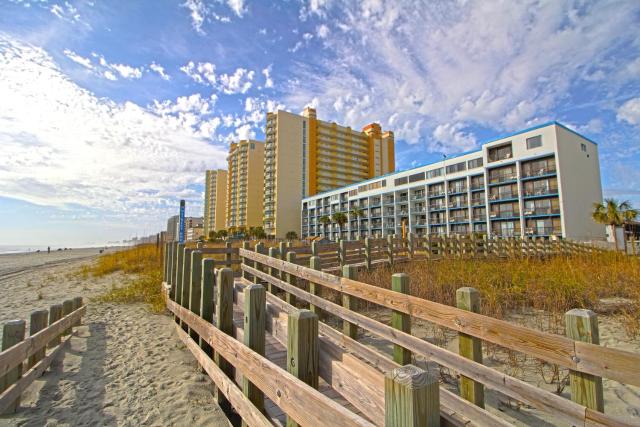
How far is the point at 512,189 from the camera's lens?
35719 mm

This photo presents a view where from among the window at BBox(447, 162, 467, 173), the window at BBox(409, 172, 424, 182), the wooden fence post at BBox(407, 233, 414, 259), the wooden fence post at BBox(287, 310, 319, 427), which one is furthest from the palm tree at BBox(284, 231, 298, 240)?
the wooden fence post at BBox(287, 310, 319, 427)

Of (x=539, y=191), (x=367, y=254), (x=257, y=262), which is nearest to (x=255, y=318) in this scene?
(x=257, y=262)

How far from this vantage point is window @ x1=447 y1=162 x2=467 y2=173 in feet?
136

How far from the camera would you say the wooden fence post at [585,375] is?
1700 mm

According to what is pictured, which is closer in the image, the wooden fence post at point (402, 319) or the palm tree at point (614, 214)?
the wooden fence post at point (402, 319)

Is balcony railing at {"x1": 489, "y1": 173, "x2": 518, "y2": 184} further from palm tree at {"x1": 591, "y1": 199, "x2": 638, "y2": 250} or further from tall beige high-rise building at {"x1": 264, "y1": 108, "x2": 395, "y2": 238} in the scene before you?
tall beige high-rise building at {"x1": 264, "y1": 108, "x2": 395, "y2": 238}

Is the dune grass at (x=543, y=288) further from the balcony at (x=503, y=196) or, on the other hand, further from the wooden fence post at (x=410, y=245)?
the balcony at (x=503, y=196)

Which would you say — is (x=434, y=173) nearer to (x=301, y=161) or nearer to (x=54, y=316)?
(x=301, y=161)

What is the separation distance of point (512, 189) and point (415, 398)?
41.5 meters

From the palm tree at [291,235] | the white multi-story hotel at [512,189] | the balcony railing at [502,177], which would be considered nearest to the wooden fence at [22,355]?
the white multi-story hotel at [512,189]

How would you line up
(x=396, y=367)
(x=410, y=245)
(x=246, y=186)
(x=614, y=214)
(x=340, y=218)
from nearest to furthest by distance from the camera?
(x=396, y=367) → (x=410, y=245) → (x=614, y=214) → (x=340, y=218) → (x=246, y=186)

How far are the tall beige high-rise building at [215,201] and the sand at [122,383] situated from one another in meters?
96.8

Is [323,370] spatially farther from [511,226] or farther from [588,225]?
[588,225]

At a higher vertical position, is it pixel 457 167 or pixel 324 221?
pixel 457 167
